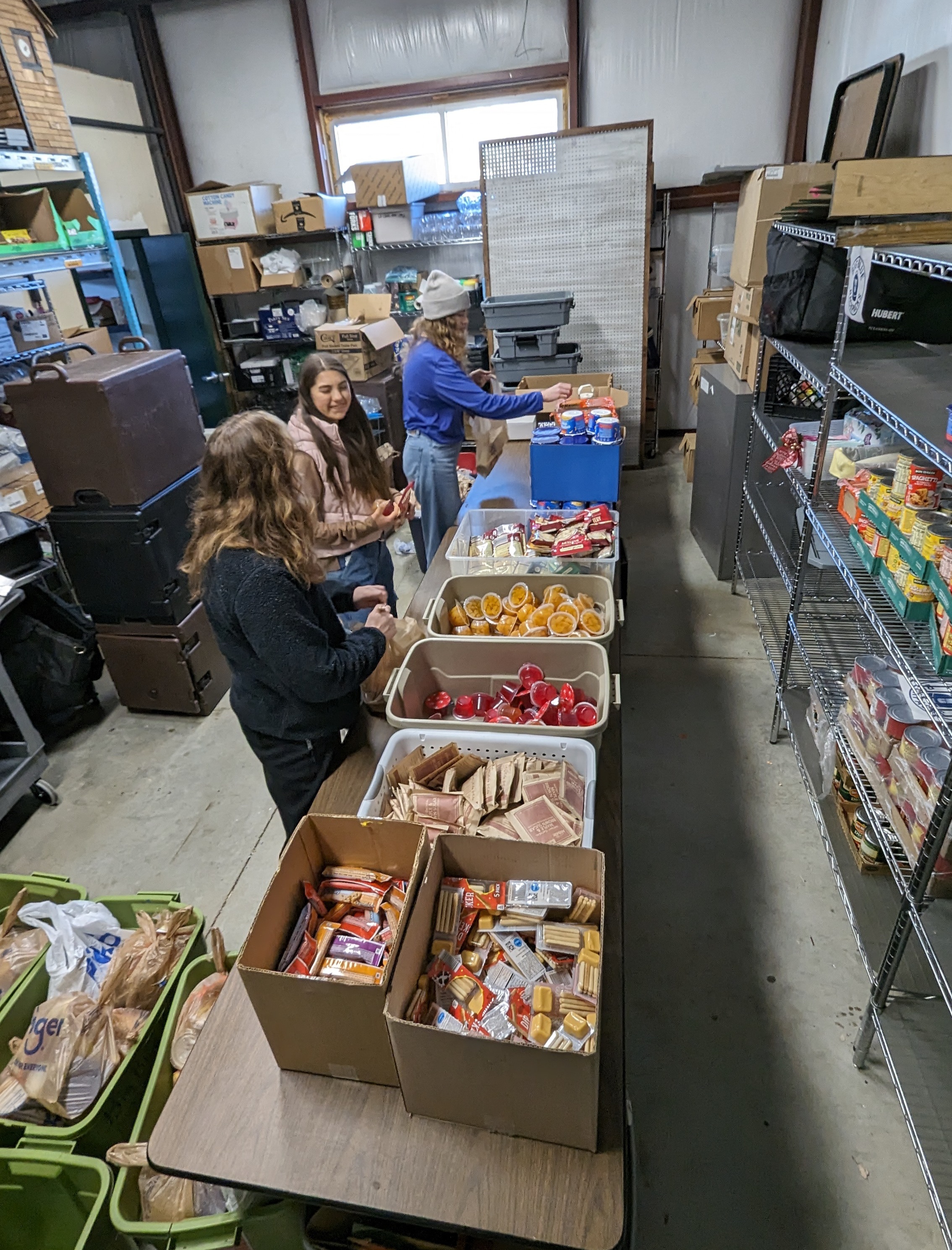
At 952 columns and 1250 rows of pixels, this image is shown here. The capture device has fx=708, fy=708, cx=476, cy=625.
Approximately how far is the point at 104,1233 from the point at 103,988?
1.54ft

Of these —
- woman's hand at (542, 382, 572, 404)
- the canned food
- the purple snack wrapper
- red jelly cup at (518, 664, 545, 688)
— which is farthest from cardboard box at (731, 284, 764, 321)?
the purple snack wrapper

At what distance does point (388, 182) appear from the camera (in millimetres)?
5262

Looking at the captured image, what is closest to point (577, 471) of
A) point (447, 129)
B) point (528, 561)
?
point (528, 561)

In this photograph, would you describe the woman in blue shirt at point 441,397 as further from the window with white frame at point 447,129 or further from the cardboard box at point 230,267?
the cardboard box at point 230,267

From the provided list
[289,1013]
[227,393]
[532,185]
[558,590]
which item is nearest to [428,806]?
[289,1013]

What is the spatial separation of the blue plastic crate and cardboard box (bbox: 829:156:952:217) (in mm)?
930

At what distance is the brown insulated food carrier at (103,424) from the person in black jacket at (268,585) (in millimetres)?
1305

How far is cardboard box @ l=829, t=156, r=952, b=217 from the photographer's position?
6.40 feet

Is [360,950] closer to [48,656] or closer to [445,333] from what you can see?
[48,656]

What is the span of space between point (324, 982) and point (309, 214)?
604 cm

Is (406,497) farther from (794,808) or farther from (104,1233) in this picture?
(104,1233)

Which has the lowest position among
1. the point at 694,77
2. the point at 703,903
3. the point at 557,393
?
the point at 703,903

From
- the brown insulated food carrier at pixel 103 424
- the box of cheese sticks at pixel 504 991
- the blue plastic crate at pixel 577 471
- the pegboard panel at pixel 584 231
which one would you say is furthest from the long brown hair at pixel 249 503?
the pegboard panel at pixel 584 231

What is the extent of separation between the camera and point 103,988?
1.68 metres
